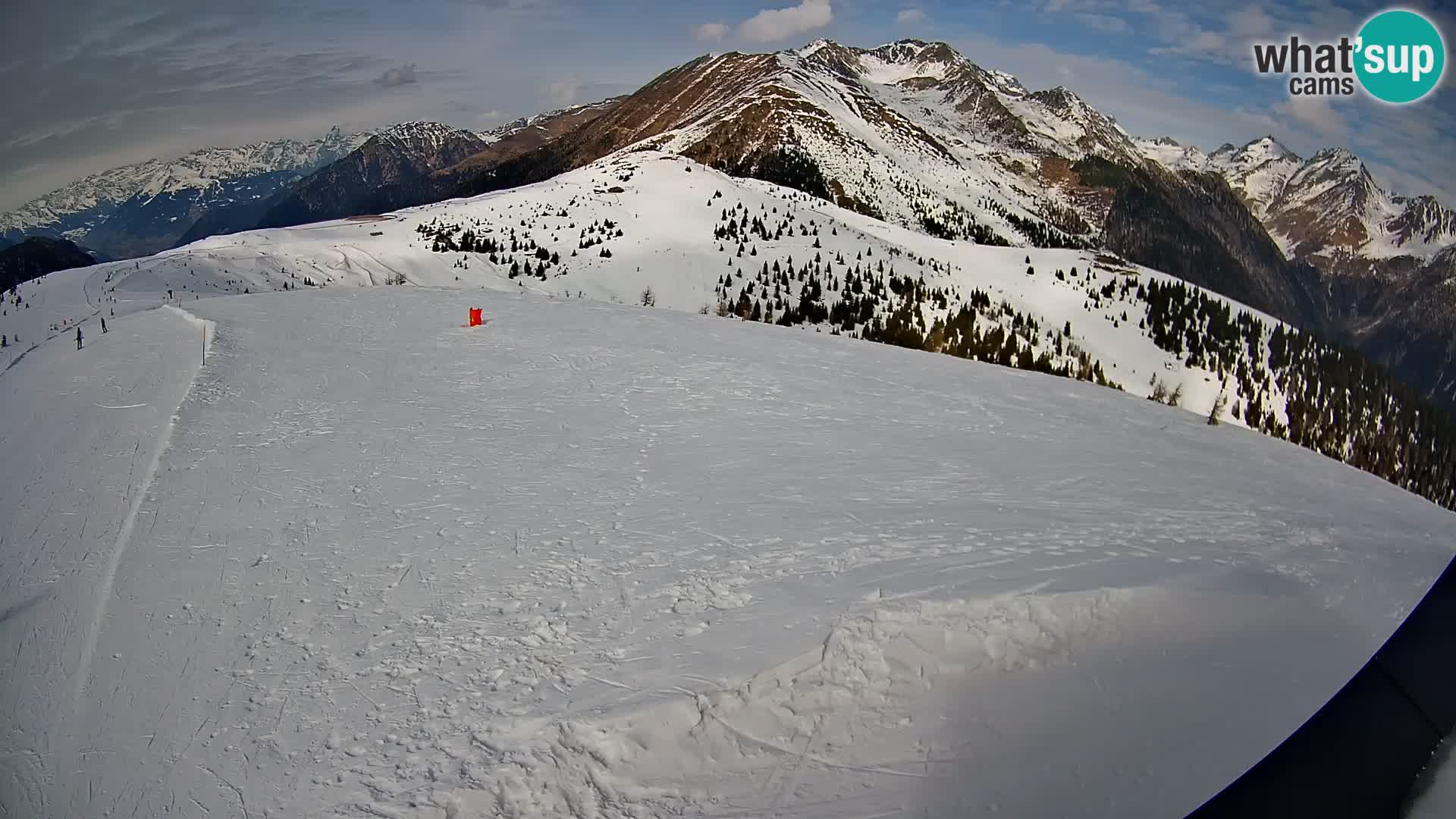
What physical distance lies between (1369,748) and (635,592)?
4662 millimetres

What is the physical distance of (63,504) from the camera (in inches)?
284

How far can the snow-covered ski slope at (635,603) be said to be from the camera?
4484 millimetres

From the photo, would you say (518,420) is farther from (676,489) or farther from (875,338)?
(875,338)

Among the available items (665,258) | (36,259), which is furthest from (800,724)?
(36,259)

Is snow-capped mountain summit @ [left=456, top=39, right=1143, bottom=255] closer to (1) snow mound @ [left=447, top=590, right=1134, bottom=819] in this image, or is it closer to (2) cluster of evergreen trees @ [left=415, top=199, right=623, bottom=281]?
(2) cluster of evergreen trees @ [left=415, top=199, right=623, bottom=281]

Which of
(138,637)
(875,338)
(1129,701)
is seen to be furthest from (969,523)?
(875,338)

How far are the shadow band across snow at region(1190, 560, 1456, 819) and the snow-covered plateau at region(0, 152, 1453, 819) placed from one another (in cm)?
130

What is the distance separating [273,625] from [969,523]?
6.39 metres

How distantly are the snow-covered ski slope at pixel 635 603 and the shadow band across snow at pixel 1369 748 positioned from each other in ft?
4.48

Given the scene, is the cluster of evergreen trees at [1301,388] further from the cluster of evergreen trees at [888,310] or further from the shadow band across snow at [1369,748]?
the shadow band across snow at [1369,748]

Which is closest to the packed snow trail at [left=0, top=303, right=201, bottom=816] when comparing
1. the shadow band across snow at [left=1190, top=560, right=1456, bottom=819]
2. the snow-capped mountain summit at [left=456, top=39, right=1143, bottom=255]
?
the shadow band across snow at [left=1190, top=560, right=1456, bottom=819]

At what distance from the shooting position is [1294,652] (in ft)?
18.7

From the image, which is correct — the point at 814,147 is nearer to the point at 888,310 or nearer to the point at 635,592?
the point at 888,310

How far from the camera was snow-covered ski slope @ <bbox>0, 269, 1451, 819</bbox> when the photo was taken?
4.48 metres
